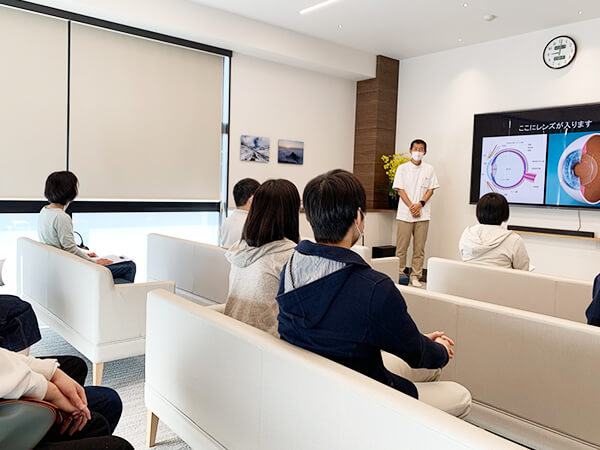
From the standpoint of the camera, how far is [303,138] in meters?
6.88

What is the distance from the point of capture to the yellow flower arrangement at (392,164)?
6867mm

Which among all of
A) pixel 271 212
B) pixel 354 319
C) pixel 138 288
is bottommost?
pixel 138 288

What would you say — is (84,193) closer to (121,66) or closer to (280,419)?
(121,66)

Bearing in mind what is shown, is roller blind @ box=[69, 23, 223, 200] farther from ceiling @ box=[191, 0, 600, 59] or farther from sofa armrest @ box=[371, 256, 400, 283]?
sofa armrest @ box=[371, 256, 400, 283]

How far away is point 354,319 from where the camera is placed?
136 centimetres

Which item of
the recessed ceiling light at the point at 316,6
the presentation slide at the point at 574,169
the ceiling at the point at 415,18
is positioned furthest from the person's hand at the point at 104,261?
the presentation slide at the point at 574,169

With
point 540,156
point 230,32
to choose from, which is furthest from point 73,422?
point 540,156

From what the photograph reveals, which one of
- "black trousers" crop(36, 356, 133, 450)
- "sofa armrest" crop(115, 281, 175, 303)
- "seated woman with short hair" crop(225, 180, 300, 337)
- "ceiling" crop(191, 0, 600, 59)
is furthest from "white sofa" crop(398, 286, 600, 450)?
"ceiling" crop(191, 0, 600, 59)

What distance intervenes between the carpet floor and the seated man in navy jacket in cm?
117

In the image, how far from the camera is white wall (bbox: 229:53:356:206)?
6.17 metres

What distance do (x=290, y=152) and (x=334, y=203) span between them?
5.37 meters

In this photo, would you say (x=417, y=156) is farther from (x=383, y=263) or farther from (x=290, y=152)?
(x=383, y=263)

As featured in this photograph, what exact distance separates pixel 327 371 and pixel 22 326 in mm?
2048

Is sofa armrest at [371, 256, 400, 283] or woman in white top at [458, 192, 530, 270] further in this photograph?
sofa armrest at [371, 256, 400, 283]
